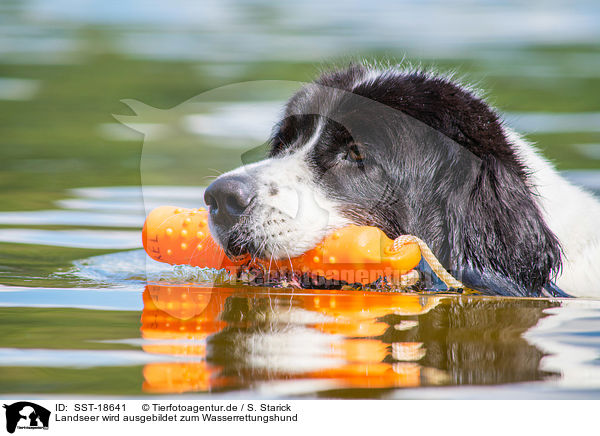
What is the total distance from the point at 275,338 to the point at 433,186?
4.61 ft

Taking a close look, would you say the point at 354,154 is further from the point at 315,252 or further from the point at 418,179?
the point at 315,252

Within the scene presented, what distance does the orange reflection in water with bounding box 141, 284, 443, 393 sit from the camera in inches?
93.4

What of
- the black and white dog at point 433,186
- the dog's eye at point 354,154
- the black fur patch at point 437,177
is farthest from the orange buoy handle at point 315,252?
the dog's eye at point 354,154

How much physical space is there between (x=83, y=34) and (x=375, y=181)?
7762mm

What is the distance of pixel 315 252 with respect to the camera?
11.3 feet

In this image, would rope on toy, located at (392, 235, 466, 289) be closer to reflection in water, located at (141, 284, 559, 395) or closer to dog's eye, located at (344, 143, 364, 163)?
reflection in water, located at (141, 284, 559, 395)

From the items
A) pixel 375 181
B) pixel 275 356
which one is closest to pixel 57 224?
pixel 375 181

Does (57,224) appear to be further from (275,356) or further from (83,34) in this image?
(83,34)

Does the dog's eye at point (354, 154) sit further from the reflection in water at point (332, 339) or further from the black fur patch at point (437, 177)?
the reflection in water at point (332, 339)

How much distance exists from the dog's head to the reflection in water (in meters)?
0.27

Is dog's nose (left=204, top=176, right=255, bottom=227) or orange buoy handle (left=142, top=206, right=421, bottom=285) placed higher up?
dog's nose (left=204, top=176, right=255, bottom=227)

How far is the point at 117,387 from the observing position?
91.9 inches
